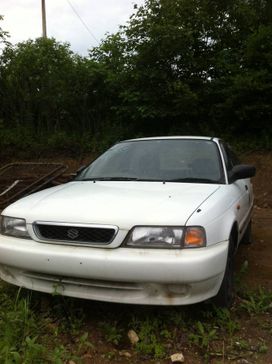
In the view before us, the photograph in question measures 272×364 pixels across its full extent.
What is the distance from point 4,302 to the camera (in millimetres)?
3691

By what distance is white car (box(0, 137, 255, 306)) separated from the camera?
2910mm

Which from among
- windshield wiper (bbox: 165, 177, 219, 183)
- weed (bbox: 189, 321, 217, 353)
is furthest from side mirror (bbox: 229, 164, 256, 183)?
weed (bbox: 189, 321, 217, 353)

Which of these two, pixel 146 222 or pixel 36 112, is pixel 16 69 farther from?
pixel 146 222

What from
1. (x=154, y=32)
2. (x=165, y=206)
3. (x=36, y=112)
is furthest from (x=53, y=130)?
(x=165, y=206)

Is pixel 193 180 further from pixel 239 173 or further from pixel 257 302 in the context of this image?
pixel 257 302

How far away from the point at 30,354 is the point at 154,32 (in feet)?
29.6

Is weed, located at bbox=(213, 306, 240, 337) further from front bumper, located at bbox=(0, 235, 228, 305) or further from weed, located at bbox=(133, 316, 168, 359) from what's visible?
weed, located at bbox=(133, 316, 168, 359)

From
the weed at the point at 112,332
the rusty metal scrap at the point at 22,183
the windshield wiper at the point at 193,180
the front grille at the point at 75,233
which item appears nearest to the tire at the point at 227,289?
the windshield wiper at the point at 193,180

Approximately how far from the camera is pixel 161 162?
4.36m

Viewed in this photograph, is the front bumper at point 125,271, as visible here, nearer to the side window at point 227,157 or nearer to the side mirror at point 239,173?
the side mirror at point 239,173

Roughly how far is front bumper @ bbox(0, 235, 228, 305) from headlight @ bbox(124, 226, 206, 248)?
4 centimetres

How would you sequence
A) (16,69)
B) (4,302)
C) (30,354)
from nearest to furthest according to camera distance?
1. (30,354)
2. (4,302)
3. (16,69)

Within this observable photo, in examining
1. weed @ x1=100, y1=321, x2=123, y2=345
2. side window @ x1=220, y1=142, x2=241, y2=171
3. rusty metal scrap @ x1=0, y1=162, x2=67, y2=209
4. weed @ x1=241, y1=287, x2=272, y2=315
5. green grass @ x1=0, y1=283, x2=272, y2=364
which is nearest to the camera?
green grass @ x1=0, y1=283, x2=272, y2=364

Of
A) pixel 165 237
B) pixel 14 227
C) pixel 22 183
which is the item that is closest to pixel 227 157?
pixel 165 237
